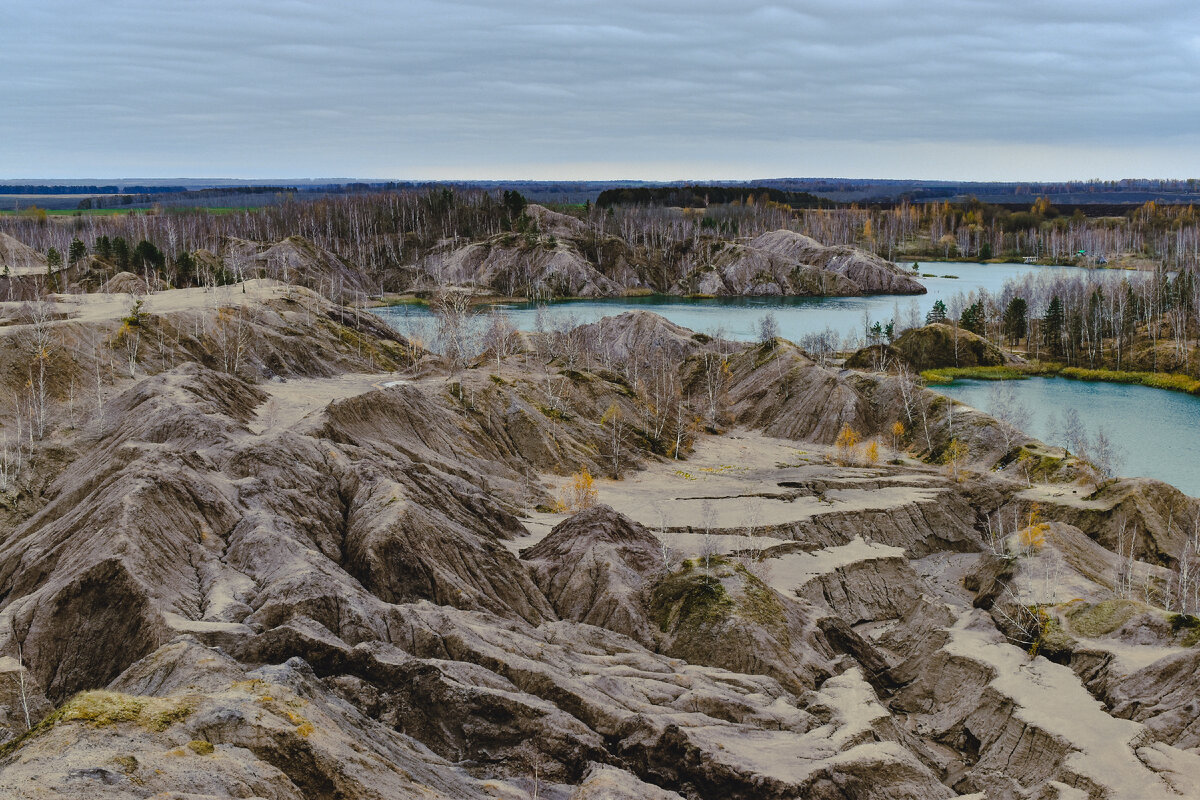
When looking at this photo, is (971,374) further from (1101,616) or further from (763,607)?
(763,607)

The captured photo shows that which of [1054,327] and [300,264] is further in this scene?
[300,264]

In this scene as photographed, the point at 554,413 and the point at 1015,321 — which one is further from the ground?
the point at 1015,321

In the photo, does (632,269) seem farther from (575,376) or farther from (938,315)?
(575,376)

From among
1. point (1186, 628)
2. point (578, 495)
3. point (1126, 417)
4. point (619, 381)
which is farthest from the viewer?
point (1126, 417)

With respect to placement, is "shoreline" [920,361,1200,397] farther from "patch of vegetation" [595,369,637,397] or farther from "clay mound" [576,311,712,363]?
"patch of vegetation" [595,369,637,397]

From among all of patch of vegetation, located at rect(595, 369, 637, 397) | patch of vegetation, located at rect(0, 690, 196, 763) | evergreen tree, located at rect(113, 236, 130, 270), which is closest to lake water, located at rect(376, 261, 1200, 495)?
patch of vegetation, located at rect(595, 369, 637, 397)

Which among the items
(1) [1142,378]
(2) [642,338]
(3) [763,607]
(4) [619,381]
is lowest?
(3) [763,607]

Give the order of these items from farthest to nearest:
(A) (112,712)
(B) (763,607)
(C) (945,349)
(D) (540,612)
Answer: (C) (945,349) → (D) (540,612) → (B) (763,607) → (A) (112,712)

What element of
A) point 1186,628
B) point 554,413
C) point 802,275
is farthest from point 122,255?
point 1186,628
